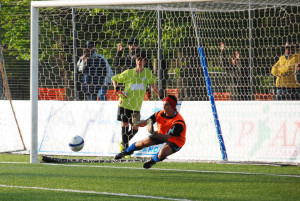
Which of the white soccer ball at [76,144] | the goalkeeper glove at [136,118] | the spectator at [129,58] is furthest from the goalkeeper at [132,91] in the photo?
the white soccer ball at [76,144]

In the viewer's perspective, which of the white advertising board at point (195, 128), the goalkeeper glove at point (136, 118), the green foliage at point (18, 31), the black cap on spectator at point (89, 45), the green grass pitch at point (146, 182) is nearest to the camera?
the green grass pitch at point (146, 182)

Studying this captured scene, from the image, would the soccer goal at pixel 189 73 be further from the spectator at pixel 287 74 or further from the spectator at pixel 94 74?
the spectator at pixel 287 74

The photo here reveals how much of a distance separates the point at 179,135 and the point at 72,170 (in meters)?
1.82

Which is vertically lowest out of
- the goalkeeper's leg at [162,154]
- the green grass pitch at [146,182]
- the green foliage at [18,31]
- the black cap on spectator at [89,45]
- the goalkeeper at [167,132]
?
the green grass pitch at [146,182]

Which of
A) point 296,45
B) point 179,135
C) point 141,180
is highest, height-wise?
point 296,45

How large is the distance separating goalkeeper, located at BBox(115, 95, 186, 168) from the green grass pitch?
322 millimetres

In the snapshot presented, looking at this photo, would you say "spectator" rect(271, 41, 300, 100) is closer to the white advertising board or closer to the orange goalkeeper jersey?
the white advertising board

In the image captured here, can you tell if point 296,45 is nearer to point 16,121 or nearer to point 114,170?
point 114,170

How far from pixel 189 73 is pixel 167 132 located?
10.1 feet

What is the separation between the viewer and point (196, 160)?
37.0 feet

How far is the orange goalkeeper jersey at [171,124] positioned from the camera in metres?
9.63

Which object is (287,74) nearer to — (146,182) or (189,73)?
(189,73)

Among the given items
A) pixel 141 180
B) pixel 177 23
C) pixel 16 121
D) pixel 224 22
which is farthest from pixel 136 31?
pixel 141 180

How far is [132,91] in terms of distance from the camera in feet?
38.2
